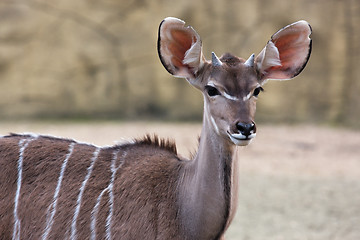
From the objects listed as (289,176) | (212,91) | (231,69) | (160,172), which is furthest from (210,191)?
(289,176)

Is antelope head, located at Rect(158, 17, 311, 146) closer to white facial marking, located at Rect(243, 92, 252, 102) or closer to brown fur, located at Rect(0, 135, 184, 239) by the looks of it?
white facial marking, located at Rect(243, 92, 252, 102)

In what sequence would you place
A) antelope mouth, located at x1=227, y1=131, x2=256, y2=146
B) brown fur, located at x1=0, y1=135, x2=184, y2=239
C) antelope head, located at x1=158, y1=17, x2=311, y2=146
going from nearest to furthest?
antelope mouth, located at x1=227, y1=131, x2=256, y2=146
antelope head, located at x1=158, y1=17, x2=311, y2=146
brown fur, located at x1=0, y1=135, x2=184, y2=239

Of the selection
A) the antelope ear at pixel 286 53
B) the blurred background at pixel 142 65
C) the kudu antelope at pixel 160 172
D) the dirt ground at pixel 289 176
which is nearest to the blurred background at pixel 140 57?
the blurred background at pixel 142 65

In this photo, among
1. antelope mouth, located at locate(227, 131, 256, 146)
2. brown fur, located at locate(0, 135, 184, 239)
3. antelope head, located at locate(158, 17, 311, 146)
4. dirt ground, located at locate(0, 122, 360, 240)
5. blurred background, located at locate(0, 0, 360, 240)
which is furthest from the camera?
blurred background, located at locate(0, 0, 360, 240)

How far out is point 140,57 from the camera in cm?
974

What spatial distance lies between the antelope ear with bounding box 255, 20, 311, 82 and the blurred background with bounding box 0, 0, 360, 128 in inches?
255

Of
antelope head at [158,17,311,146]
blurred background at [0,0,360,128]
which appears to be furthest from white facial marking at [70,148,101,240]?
blurred background at [0,0,360,128]

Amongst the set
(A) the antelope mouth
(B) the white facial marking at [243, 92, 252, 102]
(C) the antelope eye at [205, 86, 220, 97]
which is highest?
(C) the antelope eye at [205, 86, 220, 97]

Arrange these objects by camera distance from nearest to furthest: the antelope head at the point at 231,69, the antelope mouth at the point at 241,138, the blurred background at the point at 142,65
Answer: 1. the antelope mouth at the point at 241,138
2. the antelope head at the point at 231,69
3. the blurred background at the point at 142,65

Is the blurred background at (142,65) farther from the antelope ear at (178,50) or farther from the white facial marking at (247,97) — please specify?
the white facial marking at (247,97)

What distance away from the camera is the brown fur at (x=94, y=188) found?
2.80 metres

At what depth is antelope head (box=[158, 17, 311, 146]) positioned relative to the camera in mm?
2619

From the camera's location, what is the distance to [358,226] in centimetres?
523

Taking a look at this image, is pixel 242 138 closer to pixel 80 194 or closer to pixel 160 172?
pixel 160 172
